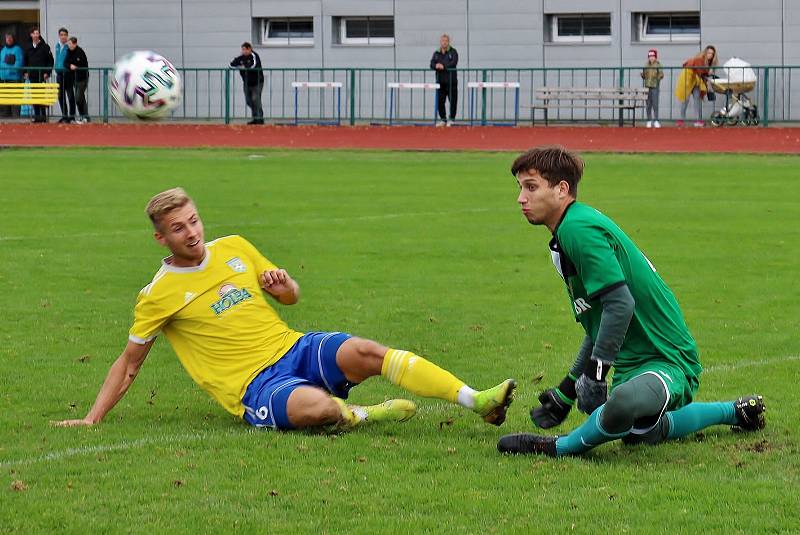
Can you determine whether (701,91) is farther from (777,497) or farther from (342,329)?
(777,497)

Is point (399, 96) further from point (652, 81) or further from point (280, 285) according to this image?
point (280, 285)

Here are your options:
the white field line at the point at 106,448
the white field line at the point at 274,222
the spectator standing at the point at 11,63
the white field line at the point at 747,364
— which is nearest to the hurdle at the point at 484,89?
the spectator standing at the point at 11,63

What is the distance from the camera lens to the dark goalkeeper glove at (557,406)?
244 inches

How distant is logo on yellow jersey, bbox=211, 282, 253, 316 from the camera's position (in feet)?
21.7

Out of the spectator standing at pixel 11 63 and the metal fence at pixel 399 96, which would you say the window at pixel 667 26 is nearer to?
the metal fence at pixel 399 96

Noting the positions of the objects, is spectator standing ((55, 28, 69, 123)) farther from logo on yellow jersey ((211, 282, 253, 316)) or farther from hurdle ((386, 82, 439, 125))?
logo on yellow jersey ((211, 282, 253, 316))

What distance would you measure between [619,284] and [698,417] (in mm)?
882

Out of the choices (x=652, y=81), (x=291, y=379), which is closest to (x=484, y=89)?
(x=652, y=81)

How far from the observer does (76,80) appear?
3216 centimetres

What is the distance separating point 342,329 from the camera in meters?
9.32

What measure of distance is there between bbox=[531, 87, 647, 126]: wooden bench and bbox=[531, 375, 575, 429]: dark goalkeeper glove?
24.9 metres

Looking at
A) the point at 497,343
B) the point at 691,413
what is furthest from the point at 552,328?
the point at 691,413

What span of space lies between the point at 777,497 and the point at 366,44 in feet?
106

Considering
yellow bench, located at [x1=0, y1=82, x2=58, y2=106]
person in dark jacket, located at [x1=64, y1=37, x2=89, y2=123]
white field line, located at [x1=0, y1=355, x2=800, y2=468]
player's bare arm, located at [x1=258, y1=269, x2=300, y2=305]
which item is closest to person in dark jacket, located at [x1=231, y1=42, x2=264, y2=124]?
person in dark jacket, located at [x1=64, y1=37, x2=89, y2=123]
